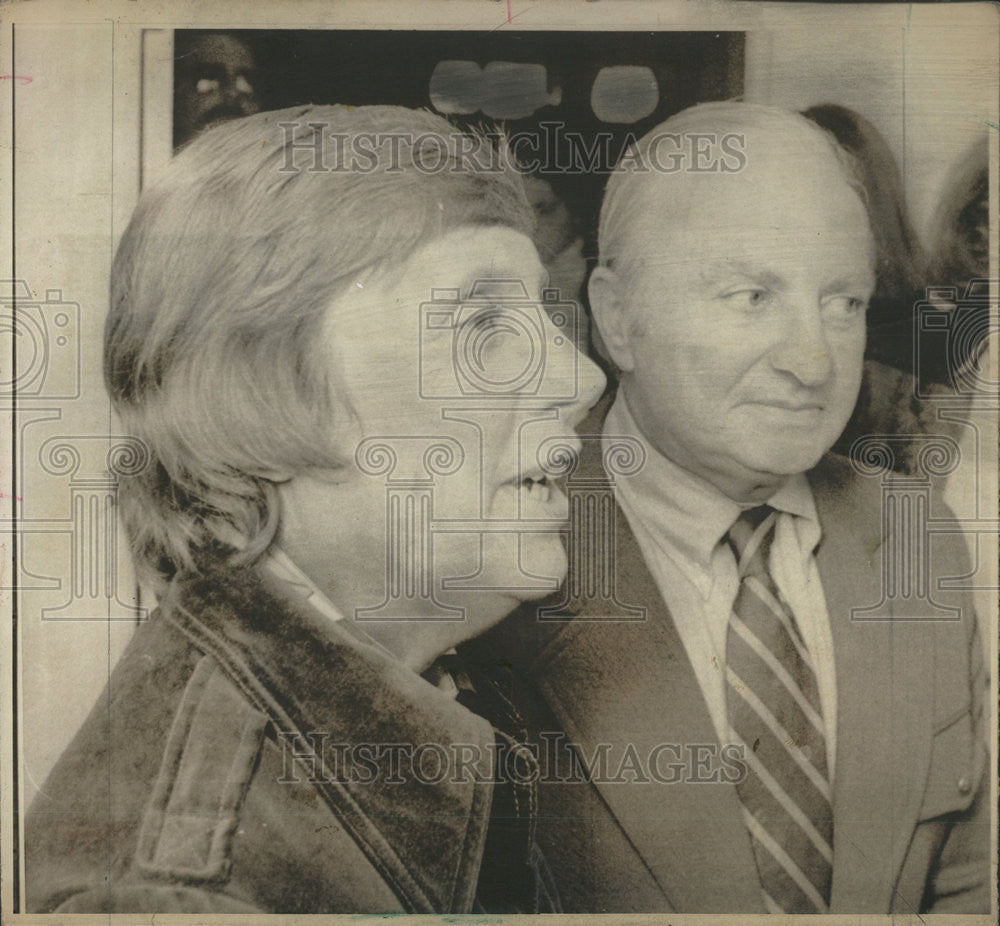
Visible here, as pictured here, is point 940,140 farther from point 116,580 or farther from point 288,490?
point 116,580

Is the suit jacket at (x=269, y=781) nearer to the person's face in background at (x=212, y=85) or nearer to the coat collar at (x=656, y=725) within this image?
the coat collar at (x=656, y=725)

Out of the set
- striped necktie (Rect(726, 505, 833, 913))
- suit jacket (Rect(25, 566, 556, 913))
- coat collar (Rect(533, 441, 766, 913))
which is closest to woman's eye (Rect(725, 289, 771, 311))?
coat collar (Rect(533, 441, 766, 913))

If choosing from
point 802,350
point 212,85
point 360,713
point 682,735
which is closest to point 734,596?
point 682,735

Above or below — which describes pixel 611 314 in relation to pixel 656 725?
above

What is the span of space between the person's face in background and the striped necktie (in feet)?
5.25

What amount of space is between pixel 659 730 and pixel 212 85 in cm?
177

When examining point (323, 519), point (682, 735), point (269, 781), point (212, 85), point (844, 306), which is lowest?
point (269, 781)

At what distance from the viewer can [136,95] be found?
7.04 ft

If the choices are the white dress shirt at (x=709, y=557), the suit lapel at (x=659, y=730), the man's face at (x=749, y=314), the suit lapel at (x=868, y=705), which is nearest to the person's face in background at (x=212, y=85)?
the man's face at (x=749, y=314)

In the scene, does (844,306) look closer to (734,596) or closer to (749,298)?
(749,298)

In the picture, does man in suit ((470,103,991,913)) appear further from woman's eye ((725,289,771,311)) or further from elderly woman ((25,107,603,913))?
elderly woman ((25,107,603,913))

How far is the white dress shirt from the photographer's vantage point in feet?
7.00

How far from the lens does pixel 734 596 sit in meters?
2.14

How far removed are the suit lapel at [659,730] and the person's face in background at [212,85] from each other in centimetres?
127
